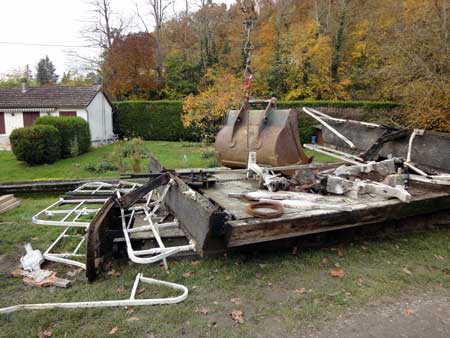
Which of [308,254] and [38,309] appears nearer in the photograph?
[38,309]

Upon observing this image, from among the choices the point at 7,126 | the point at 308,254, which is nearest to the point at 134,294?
the point at 308,254

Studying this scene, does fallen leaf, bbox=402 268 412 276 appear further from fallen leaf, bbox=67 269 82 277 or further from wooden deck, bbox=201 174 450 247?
fallen leaf, bbox=67 269 82 277

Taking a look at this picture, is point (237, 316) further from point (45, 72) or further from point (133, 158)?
point (45, 72)

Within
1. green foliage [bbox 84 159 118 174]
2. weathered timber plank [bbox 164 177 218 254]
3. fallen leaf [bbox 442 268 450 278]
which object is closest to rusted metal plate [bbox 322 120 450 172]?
fallen leaf [bbox 442 268 450 278]

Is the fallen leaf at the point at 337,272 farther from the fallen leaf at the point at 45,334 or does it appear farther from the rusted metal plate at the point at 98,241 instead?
the fallen leaf at the point at 45,334

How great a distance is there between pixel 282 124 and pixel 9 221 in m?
4.13

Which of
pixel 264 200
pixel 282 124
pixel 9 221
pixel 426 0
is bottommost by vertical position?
pixel 9 221

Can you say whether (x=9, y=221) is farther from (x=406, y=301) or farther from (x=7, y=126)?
(x=7, y=126)

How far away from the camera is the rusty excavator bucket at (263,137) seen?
176 inches

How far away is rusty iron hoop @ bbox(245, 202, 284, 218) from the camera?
111 inches

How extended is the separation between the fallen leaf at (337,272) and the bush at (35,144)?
37.6ft

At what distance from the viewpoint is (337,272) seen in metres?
3.04

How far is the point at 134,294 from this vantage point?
8.55 ft

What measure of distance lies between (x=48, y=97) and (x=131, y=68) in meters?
6.27
